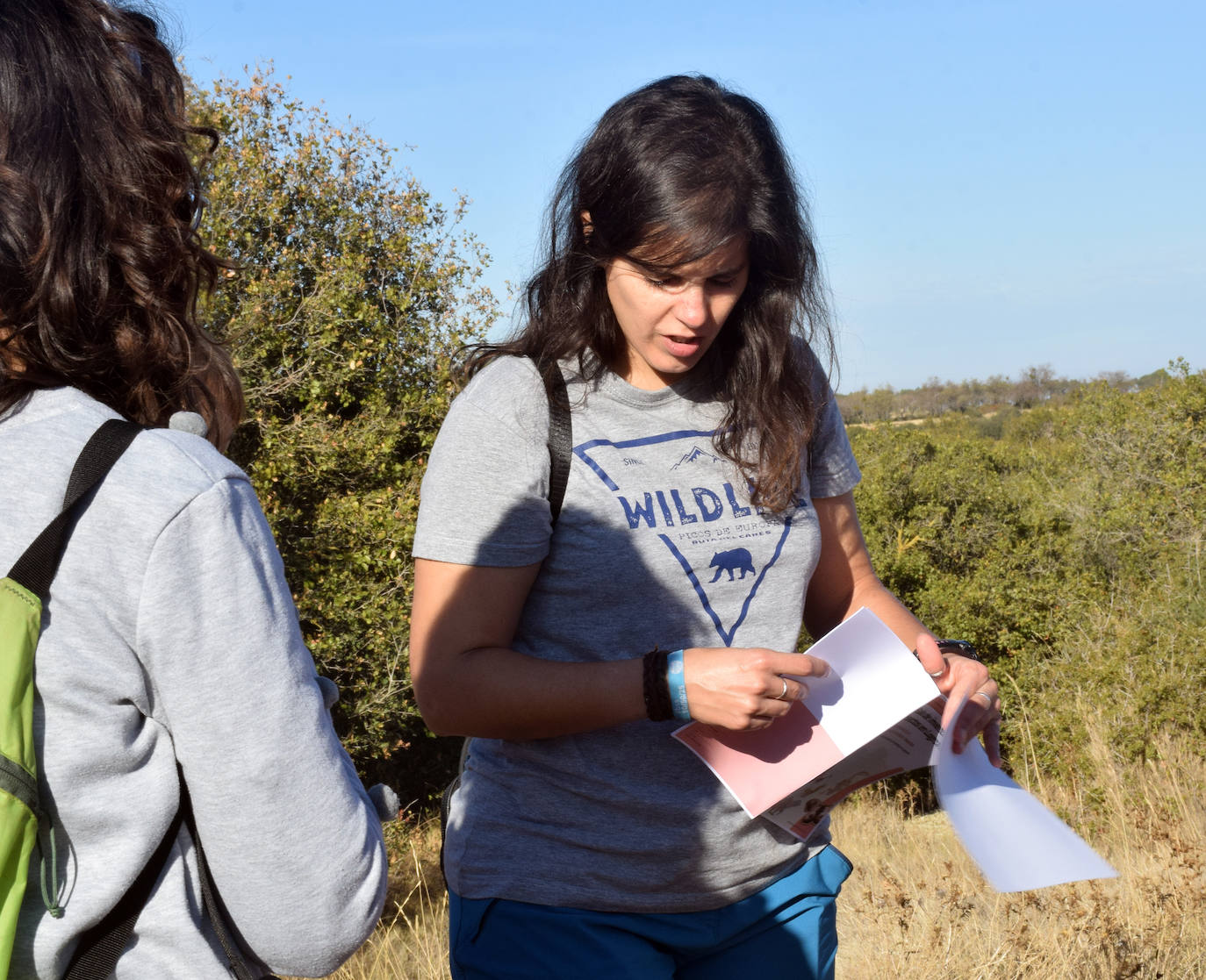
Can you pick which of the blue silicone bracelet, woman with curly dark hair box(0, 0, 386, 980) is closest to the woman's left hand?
the blue silicone bracelet

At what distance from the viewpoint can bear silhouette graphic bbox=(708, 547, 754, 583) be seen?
1835 mm

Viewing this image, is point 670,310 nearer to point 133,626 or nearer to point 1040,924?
point 133,626

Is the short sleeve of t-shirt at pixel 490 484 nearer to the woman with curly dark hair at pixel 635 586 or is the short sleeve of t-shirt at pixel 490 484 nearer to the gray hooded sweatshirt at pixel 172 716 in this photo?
the woman with curly dark hair at pixel 635 586

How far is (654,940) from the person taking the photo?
1756mm

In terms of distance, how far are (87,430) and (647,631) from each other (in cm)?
102

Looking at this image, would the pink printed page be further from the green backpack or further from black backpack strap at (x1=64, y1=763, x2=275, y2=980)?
the green backpack

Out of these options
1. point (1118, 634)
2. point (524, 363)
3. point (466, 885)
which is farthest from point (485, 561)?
point (1118, 634)

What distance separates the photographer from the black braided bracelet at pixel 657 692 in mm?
1659

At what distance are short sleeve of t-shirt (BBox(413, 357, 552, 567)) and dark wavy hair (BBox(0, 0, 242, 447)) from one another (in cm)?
63

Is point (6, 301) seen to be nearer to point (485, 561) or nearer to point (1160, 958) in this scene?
point (485, 561)

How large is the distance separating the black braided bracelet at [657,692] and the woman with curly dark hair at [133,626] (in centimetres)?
69

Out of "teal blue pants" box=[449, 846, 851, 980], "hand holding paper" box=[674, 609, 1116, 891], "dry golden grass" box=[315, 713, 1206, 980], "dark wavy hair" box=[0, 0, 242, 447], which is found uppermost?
"dark wavy hair" box=[0, 0, 242, 447]

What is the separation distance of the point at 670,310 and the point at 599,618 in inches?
21.5

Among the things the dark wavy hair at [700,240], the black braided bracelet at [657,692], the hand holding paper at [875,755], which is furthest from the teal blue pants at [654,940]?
the dark wavy hair at [700,240]
